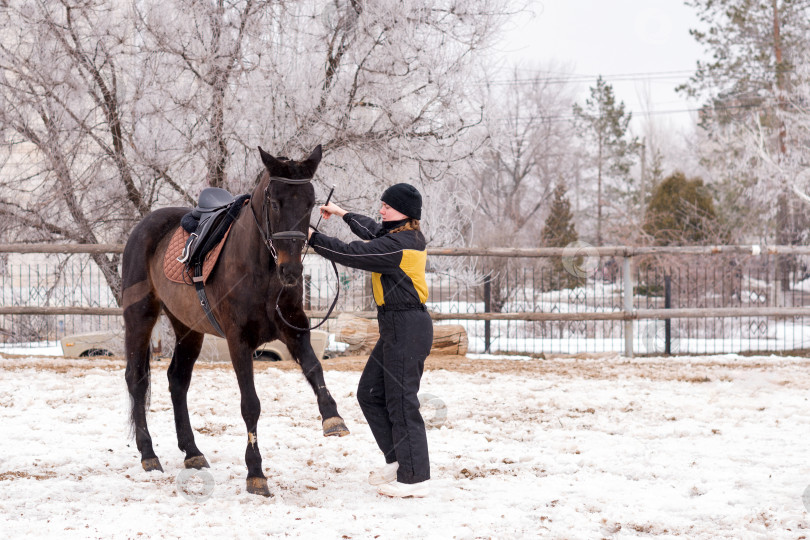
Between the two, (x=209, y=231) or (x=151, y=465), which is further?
(x=151, y=465)

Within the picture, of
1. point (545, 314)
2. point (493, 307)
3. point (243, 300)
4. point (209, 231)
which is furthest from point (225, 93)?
point (493, 307)

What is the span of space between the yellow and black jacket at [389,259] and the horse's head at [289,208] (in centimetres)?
30

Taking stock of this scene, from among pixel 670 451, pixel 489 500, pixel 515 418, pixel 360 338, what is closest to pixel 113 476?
pixel 489 500

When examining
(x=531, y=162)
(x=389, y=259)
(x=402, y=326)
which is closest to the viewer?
(x=389, y=259)

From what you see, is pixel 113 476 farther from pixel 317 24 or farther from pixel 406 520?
pixel 317 24

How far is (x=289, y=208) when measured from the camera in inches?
150

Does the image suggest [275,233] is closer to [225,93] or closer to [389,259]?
[389,259]

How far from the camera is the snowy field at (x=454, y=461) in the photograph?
148 inches

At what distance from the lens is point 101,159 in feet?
34.1

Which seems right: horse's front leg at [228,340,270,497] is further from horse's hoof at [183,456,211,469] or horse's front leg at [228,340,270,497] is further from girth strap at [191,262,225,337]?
horse's hoof at [183,456,211,469]

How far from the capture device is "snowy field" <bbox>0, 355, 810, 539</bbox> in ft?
12.4

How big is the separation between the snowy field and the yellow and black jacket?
1.17m

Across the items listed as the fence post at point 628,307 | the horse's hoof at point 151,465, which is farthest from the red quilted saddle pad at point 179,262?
the fence post at point 628,307

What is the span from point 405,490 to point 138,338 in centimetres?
231
